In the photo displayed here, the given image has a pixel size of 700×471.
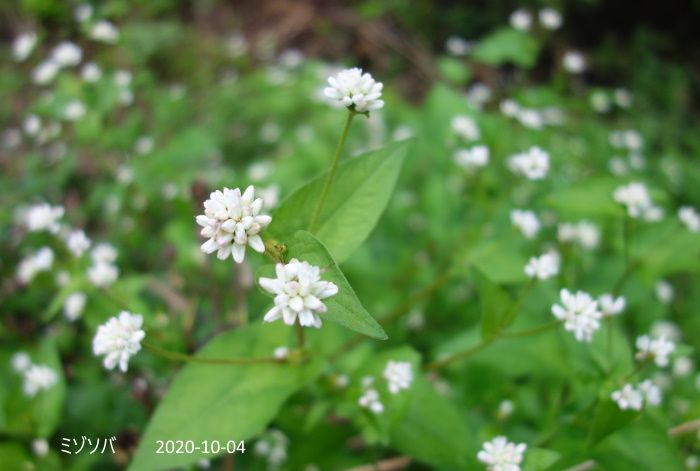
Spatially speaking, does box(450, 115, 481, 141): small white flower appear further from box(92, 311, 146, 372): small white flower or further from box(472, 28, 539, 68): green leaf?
box(92, 311, 146, 372): small white flower

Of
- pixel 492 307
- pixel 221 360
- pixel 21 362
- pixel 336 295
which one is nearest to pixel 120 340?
pixel 221 360

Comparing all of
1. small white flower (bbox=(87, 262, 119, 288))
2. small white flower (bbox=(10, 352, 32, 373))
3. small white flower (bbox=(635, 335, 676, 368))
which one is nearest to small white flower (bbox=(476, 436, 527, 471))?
small white flower (bbox=(635, 335, 676, 368))

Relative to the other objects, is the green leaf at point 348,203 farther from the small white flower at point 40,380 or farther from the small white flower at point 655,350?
the small white flower at point 40,380

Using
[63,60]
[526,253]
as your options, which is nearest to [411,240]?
[526,253]

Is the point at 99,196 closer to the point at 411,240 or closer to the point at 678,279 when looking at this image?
the point at 411,240

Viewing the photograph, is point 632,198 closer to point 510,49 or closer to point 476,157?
point 476,157

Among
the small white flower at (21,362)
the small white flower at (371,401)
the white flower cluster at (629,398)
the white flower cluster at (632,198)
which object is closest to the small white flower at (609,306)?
the white flower cluster at (629,398)
